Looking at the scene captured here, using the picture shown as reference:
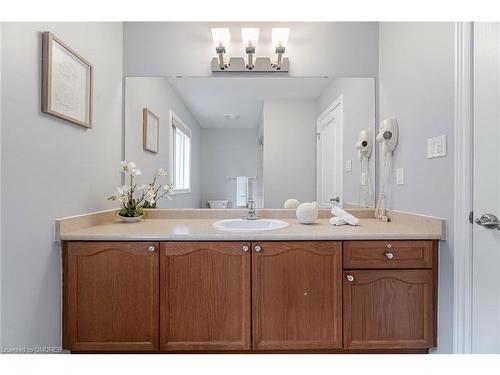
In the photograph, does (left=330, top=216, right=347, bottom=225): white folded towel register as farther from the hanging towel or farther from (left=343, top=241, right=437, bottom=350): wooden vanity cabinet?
the hanging towel

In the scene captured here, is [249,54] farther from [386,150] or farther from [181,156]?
[386,150]

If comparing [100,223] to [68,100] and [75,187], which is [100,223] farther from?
[68,100]

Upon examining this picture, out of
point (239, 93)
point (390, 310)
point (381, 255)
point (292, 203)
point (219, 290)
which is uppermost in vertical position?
point (239, 93)

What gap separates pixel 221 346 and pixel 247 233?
59 cm

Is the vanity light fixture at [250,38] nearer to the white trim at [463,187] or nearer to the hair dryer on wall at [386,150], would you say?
the hair dryer on wall at [386,150]

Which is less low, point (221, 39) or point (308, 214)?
point (221, 39)

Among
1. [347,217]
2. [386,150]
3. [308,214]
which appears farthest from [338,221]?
[386,150]

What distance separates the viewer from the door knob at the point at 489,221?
1.11 m

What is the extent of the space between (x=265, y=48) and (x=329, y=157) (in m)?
0.94

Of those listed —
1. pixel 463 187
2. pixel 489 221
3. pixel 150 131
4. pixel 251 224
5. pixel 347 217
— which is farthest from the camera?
pixel 150 131

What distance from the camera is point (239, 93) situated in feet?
6.54

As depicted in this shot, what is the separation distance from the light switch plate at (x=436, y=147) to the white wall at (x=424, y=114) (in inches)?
1.0

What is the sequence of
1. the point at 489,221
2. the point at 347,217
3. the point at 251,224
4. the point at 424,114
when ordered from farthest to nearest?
the point at 251,224
the point at 347,217
the point at 424,114
the point at 489,221

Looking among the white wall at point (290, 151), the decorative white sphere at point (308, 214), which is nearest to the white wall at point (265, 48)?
the white wall at point (290, 151)
